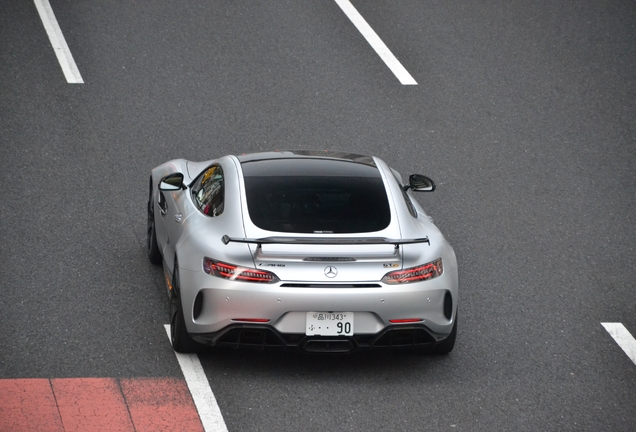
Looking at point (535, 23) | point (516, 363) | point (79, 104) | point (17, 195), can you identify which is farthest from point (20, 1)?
point (516, 363)

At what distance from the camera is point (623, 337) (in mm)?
8312

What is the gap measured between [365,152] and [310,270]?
5817 millimetres

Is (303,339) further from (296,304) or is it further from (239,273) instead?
(239,273)

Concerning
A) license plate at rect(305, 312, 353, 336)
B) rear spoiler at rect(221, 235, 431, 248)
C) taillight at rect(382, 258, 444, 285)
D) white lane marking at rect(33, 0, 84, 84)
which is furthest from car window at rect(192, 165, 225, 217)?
white lane marking at rect(33, 0, 84, 84)

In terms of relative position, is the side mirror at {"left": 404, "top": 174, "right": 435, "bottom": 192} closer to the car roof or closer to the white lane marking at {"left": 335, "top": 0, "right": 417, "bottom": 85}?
the car roof

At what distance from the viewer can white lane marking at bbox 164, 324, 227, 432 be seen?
6465mm

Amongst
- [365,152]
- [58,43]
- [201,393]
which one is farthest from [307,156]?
[58,43]

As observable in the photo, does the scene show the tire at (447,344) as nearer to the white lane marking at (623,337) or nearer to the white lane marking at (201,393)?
the white lane marking at (623,337)

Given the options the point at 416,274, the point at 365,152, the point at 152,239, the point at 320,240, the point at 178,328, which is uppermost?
the point at 320,240

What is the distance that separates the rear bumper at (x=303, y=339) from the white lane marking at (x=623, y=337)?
6.41ft

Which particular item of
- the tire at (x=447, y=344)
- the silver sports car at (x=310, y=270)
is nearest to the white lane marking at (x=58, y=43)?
the silver sports car at (x=310, y=270)

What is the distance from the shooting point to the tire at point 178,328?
725 cm

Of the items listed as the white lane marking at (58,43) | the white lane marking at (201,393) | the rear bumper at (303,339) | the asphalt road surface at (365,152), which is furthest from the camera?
the white lane marking at (58,43)

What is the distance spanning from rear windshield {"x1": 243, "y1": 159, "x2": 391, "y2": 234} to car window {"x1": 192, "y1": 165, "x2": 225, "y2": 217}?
23cm
